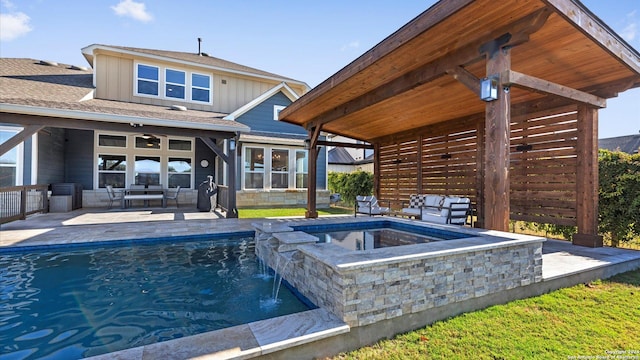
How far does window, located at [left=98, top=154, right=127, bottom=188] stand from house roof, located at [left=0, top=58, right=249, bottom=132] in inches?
89.6

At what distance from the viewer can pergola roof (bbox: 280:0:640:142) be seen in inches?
137

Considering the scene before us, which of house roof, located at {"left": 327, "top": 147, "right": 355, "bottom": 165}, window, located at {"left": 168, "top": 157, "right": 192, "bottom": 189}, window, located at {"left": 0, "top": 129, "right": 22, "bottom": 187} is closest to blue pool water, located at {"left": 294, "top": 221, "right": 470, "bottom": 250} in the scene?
window, located at {"left": 168, "top": 157, "right": 192, "bottom": 189}

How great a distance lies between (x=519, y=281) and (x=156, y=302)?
413 centimetres

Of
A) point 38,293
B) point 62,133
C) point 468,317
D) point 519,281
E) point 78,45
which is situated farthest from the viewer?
point 78,45

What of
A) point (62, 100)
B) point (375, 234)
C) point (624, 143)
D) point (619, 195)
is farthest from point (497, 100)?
point (624, 143)

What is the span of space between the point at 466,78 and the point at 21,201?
10.9 m

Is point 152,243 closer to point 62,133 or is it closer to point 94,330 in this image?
point 94,330

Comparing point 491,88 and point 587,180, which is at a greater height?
point 491,88

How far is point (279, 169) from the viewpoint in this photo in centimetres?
1288

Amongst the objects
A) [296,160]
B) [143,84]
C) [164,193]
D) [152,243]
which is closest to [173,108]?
[143,84]

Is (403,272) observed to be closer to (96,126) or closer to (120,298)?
(120,298)

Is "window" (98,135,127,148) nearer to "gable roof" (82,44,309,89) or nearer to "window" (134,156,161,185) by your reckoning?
"window" (134,156,161,185)

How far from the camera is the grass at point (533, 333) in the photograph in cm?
238

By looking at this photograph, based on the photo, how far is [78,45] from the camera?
39.9ft
